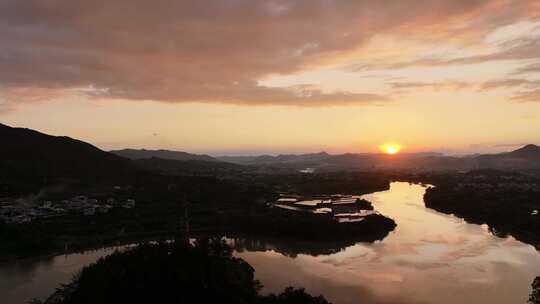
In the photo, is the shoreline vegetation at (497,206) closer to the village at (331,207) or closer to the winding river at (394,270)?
the winding river at (394,270)

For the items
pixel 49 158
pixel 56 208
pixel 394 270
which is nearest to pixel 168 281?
pixel 394 270

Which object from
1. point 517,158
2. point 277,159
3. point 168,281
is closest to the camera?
point 168,281

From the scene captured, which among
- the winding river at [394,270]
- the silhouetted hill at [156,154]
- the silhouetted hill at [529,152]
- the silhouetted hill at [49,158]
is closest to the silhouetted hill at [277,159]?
the silhouetted hill at [156,154]

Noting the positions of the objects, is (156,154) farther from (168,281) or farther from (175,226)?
(168,281)

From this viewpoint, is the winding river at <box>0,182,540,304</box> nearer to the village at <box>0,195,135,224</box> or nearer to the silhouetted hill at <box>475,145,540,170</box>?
the village at <box>0,195,135,224</box>

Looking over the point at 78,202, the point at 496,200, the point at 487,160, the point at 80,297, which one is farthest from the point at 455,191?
the point at 487,160

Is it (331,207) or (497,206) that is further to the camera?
(331,207)

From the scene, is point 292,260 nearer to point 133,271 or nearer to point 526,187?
point 133,271
